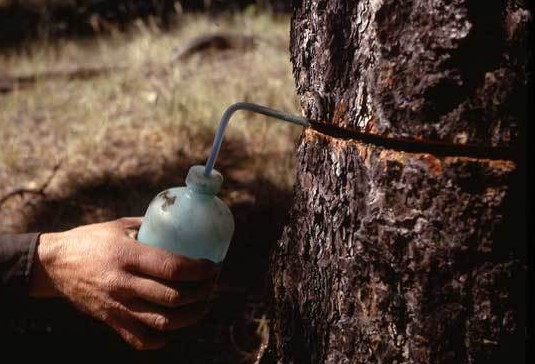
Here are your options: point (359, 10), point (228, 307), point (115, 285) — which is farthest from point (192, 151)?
point (359, 10)

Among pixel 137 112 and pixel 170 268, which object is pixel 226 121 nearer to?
pixel 170 268

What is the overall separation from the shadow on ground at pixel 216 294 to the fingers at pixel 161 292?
433mm

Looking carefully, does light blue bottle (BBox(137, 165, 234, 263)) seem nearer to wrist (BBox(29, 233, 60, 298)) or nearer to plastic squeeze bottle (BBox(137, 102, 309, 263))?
plastic squeeze bottle (BBox(137, 102, 309, 263))

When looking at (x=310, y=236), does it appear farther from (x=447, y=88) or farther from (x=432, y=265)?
(x=447, y=88)

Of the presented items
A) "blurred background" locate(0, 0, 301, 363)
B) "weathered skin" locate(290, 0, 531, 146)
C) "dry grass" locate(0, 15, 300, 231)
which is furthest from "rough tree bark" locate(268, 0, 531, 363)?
"dry grass" locate(0, 15, 300, 231)

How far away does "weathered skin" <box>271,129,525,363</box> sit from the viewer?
1327 millimetres

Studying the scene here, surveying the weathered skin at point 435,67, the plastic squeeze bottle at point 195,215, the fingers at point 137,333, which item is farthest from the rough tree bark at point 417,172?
the fingers at point 137,333

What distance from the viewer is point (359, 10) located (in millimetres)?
1364

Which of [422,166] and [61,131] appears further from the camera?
[61,131]

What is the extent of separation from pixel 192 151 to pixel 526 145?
2.50 m

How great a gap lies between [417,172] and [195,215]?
0.47m

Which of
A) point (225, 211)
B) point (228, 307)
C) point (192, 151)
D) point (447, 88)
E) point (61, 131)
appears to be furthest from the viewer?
point (61, 131)

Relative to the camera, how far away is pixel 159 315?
1562 millimetres

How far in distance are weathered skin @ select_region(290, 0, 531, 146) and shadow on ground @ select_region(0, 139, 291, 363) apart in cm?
84
